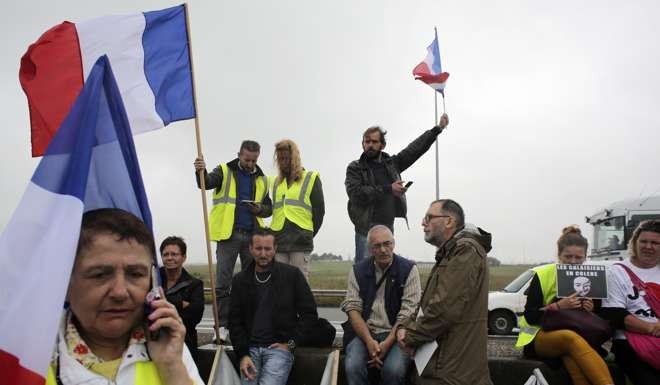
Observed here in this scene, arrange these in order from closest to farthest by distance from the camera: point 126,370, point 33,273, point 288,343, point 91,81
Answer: point 33,273, point 126,370, point 91,81, point 288,343

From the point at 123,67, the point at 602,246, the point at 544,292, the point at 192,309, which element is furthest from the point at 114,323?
the point at 602,246

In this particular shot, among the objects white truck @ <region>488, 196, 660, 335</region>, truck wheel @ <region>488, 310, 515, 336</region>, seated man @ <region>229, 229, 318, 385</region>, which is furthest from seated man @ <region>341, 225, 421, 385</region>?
truck wheel @ <region>488, 310, 515, 336</region>

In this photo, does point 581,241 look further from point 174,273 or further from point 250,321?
point 174,273

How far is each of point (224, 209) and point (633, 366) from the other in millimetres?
4461

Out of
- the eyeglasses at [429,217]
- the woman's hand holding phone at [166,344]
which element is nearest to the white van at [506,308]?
the eyeglasses at [429,217]

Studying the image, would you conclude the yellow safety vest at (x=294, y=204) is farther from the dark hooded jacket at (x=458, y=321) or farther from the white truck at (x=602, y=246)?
the white truck at (x=602, y=246)

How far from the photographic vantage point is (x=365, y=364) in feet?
15.9

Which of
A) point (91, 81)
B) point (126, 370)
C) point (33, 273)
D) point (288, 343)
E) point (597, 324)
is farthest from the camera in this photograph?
point (288, 343)

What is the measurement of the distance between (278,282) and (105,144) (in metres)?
3.58

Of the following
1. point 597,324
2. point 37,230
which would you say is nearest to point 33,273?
point 37,230

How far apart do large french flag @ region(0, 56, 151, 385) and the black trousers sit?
458 centimetres

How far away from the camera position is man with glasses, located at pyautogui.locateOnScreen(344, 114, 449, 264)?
6.25m

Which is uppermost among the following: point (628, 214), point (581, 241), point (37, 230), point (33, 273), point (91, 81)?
Result: point (91, 81)

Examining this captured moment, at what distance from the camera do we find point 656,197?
13.6 meters
